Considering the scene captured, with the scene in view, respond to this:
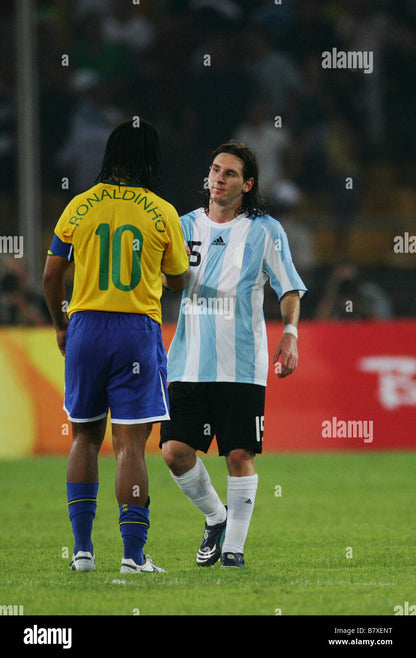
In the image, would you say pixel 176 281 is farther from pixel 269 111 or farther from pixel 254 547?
pixel 269 111

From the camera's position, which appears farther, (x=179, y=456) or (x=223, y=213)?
(x=223, y=213)

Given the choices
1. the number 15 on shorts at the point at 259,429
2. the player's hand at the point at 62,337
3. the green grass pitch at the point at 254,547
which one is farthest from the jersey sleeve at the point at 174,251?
the green grass pitch at the point at 254,547

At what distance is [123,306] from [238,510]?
125 centimetres

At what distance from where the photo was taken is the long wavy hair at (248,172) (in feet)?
20.0

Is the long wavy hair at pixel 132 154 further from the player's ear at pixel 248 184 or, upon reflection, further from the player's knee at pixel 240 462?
the player's knee at pixel 240 462

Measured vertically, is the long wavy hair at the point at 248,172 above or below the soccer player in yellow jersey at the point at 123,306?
above

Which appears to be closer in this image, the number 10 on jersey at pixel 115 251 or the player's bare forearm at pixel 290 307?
the number 10 on jersey at pixel 115 251

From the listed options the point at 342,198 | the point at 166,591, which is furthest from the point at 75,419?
the point at 342,198

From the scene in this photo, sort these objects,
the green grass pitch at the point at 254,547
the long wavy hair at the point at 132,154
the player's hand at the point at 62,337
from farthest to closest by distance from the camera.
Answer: the player's hand at the point at 62,337
the long wavy hair at the point at 132,154
the green grass pitch at the point at 254,547

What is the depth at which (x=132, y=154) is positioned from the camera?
5406mm

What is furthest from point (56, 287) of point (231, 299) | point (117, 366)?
point (231, 299)

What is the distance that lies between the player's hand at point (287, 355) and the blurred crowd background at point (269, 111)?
7298 mm

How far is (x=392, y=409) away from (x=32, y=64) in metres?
5.71

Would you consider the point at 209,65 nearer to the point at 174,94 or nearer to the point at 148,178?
the point at 174,94
